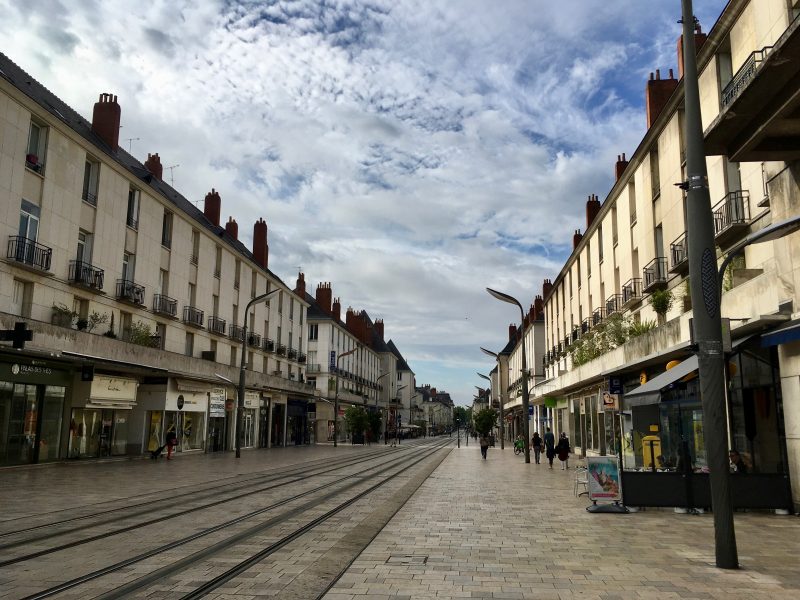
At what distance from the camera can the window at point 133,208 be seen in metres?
28.9

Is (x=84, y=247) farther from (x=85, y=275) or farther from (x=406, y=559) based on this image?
(x=406, y=559)

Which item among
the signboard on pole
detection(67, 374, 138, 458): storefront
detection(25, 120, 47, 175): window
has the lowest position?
the signboard on pole

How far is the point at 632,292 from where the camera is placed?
83.0 ft

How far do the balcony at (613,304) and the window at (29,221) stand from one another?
2275 cm

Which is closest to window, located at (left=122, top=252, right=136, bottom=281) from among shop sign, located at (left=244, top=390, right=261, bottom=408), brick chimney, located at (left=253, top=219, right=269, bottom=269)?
shop sign, located at (left=244, top=390, right=261, bottom=408)

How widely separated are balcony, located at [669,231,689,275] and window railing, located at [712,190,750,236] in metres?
2.35

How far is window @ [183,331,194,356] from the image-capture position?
34.5 metres

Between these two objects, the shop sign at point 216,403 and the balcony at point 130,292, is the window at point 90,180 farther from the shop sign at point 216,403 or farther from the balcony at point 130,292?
the shop sign at point 216,403

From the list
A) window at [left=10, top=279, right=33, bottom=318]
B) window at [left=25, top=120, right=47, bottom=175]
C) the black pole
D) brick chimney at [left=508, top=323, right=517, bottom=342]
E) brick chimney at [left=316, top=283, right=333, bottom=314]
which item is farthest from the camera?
brick chimney at [left=508, top=323, right=517, bottom=342]

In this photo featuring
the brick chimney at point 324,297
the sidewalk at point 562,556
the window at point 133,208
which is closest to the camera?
the sidewalk at point 562,556

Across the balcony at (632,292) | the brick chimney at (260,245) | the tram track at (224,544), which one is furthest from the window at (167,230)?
the balcony at (632,292)

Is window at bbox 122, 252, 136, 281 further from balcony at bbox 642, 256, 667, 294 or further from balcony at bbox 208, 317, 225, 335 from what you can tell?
balcony at bbox 642, 256, 667, 294

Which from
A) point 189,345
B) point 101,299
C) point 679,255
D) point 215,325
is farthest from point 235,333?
point 679,255

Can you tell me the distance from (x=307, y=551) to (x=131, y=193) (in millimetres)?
25181
